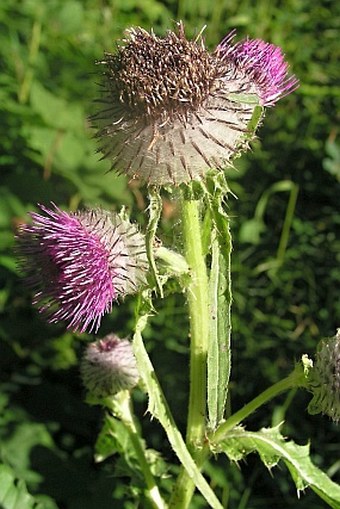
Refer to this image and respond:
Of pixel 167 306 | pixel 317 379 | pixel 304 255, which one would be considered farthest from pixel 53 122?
pixel 317 379

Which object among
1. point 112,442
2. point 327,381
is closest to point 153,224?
point 327,381

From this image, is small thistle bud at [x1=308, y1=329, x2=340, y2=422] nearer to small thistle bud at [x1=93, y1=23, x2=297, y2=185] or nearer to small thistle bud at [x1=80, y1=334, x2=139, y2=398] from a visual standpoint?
small thistle bud at [x1=93, y1=23, x2=297, y2=185]

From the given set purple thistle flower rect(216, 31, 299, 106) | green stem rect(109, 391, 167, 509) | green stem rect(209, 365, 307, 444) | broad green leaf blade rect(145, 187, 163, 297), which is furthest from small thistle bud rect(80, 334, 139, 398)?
purple thistle flower rect(216, 31, 299, 106)

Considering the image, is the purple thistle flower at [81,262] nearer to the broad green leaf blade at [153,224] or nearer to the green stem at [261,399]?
the broad green leaf blade at [153,224]

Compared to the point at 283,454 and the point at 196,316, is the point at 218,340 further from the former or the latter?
the point at 283,454

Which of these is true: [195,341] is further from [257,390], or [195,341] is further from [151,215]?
[257,390]

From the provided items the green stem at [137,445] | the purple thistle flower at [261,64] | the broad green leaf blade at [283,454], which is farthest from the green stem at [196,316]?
the purple thistle flower at [261,64]
